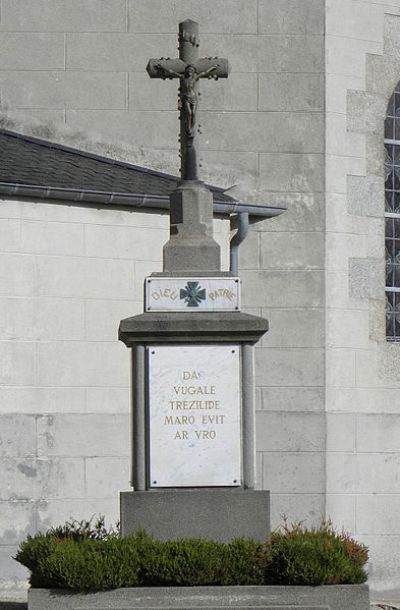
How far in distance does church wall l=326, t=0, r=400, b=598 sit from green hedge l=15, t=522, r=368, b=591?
5985 mm

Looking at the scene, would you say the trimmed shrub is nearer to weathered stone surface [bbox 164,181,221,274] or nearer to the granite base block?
the granite base block

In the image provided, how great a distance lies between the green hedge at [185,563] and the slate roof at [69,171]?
16.5 ft

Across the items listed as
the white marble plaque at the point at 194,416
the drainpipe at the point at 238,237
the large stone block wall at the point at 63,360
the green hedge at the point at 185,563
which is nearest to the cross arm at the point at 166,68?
the white marble plaque at the point at 194,416

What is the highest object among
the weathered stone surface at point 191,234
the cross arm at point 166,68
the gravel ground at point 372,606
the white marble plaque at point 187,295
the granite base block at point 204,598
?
the cross arm at point 166,68

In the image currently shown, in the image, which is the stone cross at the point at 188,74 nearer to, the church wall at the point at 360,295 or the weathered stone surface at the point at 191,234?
the weathered stone surface at the point at 191,234

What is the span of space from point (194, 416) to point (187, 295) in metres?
0.86

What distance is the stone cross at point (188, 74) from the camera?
11.9 metres

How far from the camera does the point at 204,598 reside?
10.5 m

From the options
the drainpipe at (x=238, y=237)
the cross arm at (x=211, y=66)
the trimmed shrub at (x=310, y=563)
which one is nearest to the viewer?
the trimmed shrub at (x=310, y=563)

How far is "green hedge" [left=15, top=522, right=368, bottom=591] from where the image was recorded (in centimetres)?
1038

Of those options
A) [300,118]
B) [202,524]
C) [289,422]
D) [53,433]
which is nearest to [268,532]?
[202,524]

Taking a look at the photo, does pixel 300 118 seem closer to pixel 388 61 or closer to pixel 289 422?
pixel 388 61

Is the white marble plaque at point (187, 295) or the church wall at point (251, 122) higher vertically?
the church wall at point (251, 122)

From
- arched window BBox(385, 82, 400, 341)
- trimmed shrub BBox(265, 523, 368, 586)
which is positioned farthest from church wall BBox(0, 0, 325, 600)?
trimmed shrub BBox(265, 523, 368, 586)
